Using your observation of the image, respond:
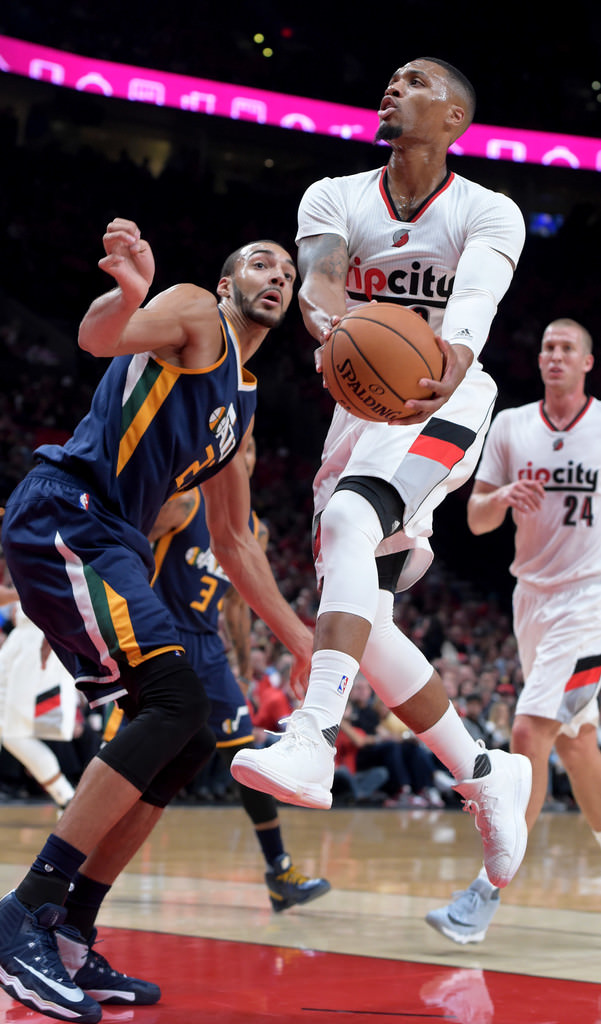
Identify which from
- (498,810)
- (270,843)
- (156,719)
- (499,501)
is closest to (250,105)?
(499,501)

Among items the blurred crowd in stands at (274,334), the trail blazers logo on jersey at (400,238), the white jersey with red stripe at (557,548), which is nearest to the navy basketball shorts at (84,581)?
the trail blazers logo on jersey at (400,238)

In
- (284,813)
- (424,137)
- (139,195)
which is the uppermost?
(139,195)

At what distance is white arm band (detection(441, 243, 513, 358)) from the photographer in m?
3.37

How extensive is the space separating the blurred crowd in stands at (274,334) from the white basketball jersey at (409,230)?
33.1 feet

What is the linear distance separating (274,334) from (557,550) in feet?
62.3

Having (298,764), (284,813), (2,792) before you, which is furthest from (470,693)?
(298,764)

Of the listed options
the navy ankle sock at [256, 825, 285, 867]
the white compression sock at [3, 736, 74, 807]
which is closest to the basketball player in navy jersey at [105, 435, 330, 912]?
the navy ankle sock at [256, 825, 285, 867]

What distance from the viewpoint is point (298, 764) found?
2.91 meters

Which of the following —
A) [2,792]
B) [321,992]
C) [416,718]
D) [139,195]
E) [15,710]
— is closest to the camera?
[321,992]

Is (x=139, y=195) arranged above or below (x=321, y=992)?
above

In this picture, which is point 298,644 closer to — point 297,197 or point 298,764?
point 298,764

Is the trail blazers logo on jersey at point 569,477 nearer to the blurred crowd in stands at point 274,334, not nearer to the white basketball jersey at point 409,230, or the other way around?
the white basketball jersey at point 409,230

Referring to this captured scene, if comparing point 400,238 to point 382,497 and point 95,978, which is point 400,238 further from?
point 95,978

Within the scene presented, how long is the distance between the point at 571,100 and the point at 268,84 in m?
7.54
